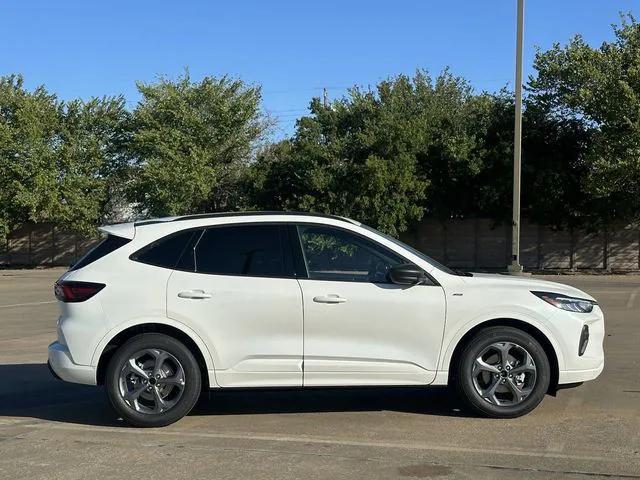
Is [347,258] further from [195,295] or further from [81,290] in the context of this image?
[81,290]

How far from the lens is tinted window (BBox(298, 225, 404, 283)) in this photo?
6.28m

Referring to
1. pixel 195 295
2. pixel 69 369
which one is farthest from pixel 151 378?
pixel 195 295

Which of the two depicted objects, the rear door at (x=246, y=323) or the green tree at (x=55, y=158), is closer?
the rear door at (x=246, y=323)

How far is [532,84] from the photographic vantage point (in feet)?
93.5

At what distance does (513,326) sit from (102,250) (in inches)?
149

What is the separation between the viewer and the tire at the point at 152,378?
20.3ft

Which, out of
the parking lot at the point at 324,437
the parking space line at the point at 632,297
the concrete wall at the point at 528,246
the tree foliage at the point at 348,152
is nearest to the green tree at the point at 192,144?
the tree foliage at the point at 348,152

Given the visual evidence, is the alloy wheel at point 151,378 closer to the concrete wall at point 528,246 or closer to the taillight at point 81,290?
the taillight at point 81,290

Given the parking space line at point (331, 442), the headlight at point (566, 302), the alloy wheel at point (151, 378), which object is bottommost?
the parking space line at point (331, 442)

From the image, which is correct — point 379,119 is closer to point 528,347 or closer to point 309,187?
point 309,187

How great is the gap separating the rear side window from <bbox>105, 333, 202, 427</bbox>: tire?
0.82 metres

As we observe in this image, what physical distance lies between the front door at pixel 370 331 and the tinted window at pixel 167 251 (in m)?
1.14

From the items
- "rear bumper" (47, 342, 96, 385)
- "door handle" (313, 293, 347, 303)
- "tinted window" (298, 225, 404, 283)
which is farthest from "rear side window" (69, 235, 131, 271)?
"door handle" (313, 293, 347, 303)

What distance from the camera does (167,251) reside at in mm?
6395
